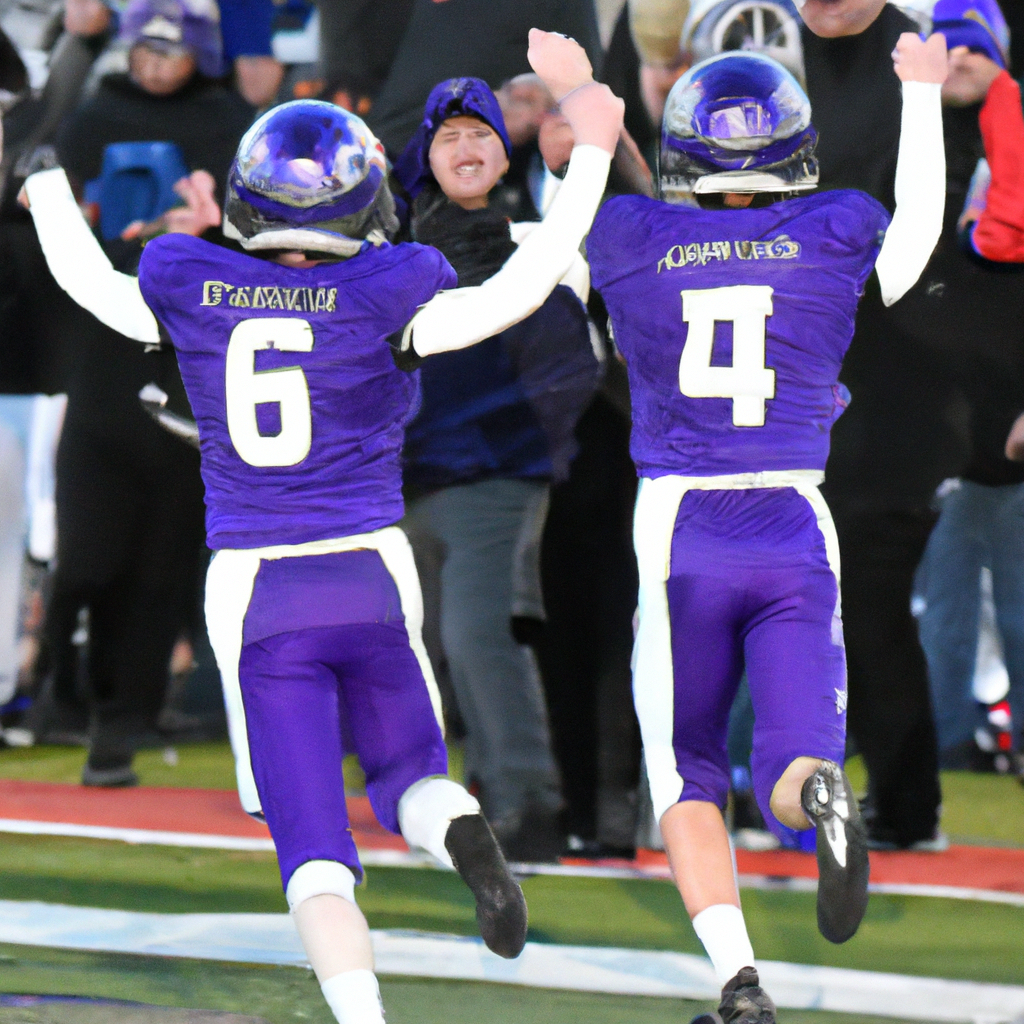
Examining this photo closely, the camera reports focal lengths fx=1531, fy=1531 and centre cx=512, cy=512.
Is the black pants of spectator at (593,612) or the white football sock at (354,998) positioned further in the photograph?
the black pants of spectator at (593,612)

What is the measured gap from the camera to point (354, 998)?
97.2 inches

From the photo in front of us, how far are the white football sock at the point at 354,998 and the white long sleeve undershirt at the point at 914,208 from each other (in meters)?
1.56

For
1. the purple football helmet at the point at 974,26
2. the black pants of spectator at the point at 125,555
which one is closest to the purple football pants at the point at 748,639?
the purple football helmet at the point at 974,26

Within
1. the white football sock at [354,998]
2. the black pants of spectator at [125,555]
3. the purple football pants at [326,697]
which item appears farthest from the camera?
the black pants of spectator at [125,555]

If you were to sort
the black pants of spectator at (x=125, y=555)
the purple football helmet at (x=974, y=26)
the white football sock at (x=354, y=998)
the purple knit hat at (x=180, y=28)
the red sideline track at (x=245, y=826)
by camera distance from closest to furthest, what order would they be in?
the white football sock at (x=354, y=998)
the red sideline track at (x=245, y=826)
the purple football helmet at (x=974, y=26)
the purple knit hat at (x=180, y=28)
the black pants of spectator at (x=125, y=555)

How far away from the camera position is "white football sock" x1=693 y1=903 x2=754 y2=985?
264 centimetres

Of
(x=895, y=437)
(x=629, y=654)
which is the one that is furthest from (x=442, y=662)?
(x=895, y=437)

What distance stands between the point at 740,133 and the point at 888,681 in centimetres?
161

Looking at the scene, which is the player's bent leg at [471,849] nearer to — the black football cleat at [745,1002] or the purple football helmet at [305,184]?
the black football cleat at [745,1002]

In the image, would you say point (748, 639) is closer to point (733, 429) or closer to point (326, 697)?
point (733, 429)

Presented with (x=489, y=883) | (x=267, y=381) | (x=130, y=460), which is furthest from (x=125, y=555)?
(x=489, y=883)

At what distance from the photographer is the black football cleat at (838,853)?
249 centimetres

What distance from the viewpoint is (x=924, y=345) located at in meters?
3.84

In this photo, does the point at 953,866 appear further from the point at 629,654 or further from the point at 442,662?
the point at 442,662
